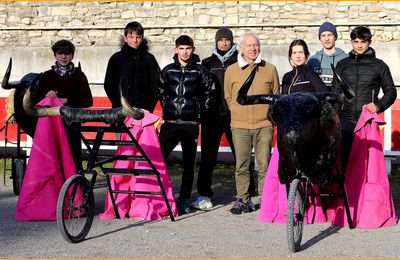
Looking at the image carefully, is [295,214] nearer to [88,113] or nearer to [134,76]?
[88,113]

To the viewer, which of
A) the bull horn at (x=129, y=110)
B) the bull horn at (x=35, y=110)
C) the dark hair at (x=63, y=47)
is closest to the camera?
the bull horn at (x=129, y=110)

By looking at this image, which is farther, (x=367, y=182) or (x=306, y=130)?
(x=367, y=182)

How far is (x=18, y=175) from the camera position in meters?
9.94

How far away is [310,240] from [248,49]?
2.00 metres

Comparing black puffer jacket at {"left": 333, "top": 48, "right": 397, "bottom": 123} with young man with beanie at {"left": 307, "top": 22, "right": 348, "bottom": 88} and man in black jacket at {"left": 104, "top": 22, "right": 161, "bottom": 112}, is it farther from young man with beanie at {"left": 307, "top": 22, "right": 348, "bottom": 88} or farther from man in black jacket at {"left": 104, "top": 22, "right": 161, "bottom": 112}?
man in black jacket at {"left": 104, "top": 22, "right": 161, "bottom": 112}

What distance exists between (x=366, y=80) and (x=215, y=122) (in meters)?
1.66

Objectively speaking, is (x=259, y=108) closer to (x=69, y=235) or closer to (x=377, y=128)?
(x=377, y=128)

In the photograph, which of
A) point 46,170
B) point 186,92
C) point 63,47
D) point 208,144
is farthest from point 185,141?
point 63,47

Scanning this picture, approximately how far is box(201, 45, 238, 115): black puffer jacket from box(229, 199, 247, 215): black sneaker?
3.25 ft

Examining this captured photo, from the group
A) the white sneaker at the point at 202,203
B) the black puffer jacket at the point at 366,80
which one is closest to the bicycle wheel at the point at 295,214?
the black puffer jacket at the point at 366,80

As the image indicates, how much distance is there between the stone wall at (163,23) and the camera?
1739 centimetres

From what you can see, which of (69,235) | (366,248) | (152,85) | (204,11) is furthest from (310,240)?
(204,11)

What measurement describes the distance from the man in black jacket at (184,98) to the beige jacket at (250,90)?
0.77 feet

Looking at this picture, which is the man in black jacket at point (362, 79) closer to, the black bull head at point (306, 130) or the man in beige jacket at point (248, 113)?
the man in beige jacket at point (248, 113)
